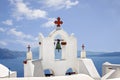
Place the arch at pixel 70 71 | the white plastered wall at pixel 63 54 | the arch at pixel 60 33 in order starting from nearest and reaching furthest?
the white plastered wall at pixel 63 54
the arch at pixel 60 33
the arch at pixel 70 71

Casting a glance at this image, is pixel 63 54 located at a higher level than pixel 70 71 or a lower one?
higher

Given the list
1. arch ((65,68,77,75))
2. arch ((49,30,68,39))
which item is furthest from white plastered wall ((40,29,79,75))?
arch ((65,68,77,75))

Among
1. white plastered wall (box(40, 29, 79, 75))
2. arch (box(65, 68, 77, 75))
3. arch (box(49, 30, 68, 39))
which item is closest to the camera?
white plastered wall (box(40, 29, 79, 75))

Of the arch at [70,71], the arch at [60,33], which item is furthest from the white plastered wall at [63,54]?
the arch at [70,71]

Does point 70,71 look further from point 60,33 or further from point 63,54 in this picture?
point 60,33

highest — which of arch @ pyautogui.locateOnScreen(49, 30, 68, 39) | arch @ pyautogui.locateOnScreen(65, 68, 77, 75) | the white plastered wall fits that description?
arch @ pyautogui.locateOnScreen(49, 30, 68, 39)

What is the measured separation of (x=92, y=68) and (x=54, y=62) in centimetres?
353

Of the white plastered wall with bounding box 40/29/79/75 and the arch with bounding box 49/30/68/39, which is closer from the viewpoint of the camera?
the white plastered wall with bounding box 40/29/79/75

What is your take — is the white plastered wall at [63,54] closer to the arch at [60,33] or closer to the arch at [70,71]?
the arch at [60,33]

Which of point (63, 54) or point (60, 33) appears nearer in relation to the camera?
point (60, 33)

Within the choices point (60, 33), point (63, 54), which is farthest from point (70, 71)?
point (60, 33)

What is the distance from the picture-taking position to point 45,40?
904 inches

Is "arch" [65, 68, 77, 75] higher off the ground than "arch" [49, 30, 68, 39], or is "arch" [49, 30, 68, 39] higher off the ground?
"arch" [49, 30, 68, 39]

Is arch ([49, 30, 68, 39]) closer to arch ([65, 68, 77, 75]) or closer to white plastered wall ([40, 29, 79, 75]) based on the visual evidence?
white plastered wall ([40, 29, 79, 75])
